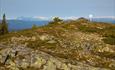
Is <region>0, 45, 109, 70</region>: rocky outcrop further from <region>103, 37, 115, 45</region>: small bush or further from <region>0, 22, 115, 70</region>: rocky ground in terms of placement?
<region>103, 37, 115, 45</region>: small bush

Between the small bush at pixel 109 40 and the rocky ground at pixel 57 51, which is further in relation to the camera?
the small bush at pixel 109 40

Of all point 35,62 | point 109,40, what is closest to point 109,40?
point 109,40

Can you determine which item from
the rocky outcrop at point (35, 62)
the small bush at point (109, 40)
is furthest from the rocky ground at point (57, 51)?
the small bush at point (109, 40)

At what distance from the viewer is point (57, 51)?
158 ft

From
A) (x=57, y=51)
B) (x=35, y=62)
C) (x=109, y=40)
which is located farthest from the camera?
(x=109, y=40)

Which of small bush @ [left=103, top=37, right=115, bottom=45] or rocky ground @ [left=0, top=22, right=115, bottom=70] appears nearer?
rocky ground @ [left=0, top=22, right=115, bottom=70]

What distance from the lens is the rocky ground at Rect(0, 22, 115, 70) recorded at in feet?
134

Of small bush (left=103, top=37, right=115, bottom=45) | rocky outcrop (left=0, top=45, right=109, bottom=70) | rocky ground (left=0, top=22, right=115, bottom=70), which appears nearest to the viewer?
rocky outcrop (left=0, top=45, right=109, bottom=70)

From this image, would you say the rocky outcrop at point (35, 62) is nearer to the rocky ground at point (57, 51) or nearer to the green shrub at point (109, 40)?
the rocky ground at point (57, 51)

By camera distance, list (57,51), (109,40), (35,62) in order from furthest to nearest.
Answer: (109,40) < (57,51) < (35,62)

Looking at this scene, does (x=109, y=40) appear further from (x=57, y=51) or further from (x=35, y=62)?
(x=35, y=62)

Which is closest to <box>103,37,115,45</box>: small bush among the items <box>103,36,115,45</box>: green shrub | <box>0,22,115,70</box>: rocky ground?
<box>103,36,115,45</box>: green shrub

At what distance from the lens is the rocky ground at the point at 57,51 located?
134ft

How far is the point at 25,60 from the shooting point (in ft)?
134
